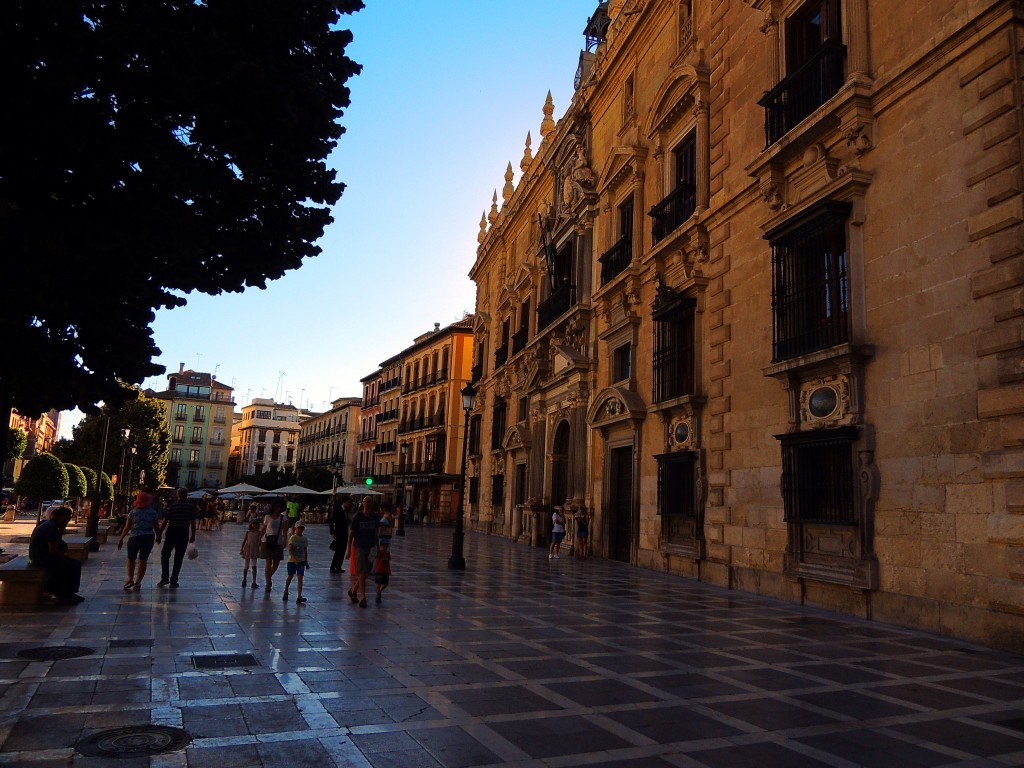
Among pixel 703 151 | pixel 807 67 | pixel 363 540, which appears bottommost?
pixel 363 540

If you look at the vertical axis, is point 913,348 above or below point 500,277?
below

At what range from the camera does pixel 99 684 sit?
17.7 ft

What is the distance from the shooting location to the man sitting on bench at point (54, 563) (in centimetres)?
906

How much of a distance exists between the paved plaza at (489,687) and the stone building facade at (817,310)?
137 centimetres

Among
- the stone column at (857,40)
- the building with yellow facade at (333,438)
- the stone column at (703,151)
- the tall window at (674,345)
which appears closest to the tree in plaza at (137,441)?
the building with yellow facade at (333,438)

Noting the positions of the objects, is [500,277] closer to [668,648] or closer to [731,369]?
[731,369]

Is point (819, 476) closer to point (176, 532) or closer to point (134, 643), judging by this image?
point (134, 643)

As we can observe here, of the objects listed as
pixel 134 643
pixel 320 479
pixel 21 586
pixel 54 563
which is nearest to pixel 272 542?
pixel 54 563

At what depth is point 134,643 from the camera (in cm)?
688

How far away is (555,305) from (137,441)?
34.0m

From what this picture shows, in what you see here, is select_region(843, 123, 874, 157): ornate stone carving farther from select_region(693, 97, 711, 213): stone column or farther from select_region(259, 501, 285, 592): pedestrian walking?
select_region(259, 501, 285, 592): pedestrian walking

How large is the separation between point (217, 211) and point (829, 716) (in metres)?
5.57

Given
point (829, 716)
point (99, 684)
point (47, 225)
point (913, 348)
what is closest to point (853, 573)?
point (913, 348)

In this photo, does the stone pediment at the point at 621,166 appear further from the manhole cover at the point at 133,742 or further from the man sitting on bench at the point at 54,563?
the manhole cover at the point at 133,742
